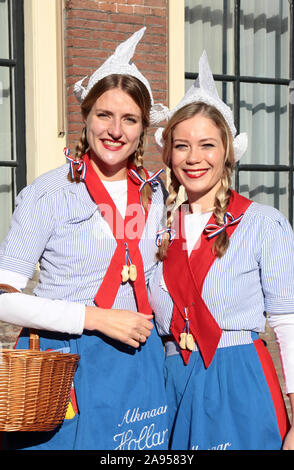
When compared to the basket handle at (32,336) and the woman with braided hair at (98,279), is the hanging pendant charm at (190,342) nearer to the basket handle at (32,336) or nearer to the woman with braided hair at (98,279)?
the woman with braided hair at (98,279)

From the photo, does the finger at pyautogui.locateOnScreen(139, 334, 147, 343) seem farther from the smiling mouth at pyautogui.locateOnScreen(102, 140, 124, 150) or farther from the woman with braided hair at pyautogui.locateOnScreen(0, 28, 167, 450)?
the smiling mouth at pyautogui.locateOnScreen(102, 140, 124, 150)

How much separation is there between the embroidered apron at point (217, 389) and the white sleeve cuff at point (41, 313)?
0.39 m

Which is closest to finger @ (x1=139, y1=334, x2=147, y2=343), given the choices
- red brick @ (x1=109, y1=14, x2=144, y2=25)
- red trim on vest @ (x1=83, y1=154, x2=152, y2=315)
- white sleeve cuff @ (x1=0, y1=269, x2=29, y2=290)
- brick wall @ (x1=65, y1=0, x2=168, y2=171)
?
red trim on vest @ (x1=83, y1=154, x2=152, y2=315)

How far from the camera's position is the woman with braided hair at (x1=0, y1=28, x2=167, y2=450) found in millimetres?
2492

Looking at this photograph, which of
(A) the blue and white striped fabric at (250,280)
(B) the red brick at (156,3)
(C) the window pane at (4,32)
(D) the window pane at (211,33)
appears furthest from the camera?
(D) the window pane at (211,33)

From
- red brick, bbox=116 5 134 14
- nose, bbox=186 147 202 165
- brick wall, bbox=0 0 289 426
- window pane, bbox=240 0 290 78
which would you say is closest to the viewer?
nose, bbox=186 147 202 165

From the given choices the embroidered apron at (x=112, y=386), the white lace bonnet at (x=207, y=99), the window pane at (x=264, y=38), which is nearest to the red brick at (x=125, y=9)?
the window pane at (x=264, y=38)

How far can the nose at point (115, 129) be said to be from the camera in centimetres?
266

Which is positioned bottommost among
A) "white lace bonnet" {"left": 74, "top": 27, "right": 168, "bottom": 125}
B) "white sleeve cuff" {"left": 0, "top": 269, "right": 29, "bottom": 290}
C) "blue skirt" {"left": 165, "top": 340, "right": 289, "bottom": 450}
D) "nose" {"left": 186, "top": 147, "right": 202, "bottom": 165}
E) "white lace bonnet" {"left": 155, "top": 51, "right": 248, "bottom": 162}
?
"blue skirt" {"left": 165, "top": 340, "right": 289, "bottom": 450}

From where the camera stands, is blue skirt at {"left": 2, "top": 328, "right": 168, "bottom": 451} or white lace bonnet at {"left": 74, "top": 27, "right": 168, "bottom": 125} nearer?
blue skirt at {"left": 2, "top": 328, "right": 168, "bottom": 451}

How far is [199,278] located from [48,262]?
55cm

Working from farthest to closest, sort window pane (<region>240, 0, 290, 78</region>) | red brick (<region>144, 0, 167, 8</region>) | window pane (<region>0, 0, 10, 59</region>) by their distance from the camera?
window pane (<region>240, 0, 290, 78</region>), window pane (<region>0, 0, 10, 59</region>), red brick (<region>144, 0, 167, 8</region>)

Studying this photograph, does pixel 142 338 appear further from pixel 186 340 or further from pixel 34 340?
pixel 34 340

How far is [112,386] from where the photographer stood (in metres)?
2.54
